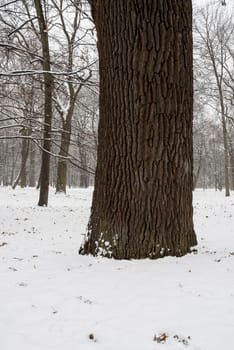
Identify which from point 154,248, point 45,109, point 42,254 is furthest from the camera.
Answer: point 45,109

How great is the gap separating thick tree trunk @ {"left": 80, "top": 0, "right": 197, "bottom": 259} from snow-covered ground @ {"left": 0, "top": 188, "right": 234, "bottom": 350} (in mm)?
378

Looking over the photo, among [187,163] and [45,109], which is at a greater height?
[45,109]

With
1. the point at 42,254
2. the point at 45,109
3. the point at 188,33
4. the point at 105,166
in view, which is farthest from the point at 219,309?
the point at 45,109

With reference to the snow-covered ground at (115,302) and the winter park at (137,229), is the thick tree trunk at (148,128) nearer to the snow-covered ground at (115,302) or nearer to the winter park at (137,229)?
the winter park at (137,229)

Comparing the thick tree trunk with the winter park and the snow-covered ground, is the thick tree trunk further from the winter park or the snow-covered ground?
the snow-covered ground

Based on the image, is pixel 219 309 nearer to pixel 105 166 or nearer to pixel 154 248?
pixel 154 248

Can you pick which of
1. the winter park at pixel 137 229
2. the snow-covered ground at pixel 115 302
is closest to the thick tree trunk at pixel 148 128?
the winter park at pixel 137 229

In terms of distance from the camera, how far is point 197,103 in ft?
79.0

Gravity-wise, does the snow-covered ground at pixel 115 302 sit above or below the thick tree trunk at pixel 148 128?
below

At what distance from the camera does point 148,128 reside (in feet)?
13.0

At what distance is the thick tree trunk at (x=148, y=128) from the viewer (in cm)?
392

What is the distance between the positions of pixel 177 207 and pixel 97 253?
128 cm

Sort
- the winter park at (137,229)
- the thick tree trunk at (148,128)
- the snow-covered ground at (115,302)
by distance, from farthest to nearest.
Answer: the thick tree trunk at (148,128), the winter park at (137,229), the snow-covered ground at (115,302)

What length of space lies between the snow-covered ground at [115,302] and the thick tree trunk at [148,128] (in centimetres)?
38
